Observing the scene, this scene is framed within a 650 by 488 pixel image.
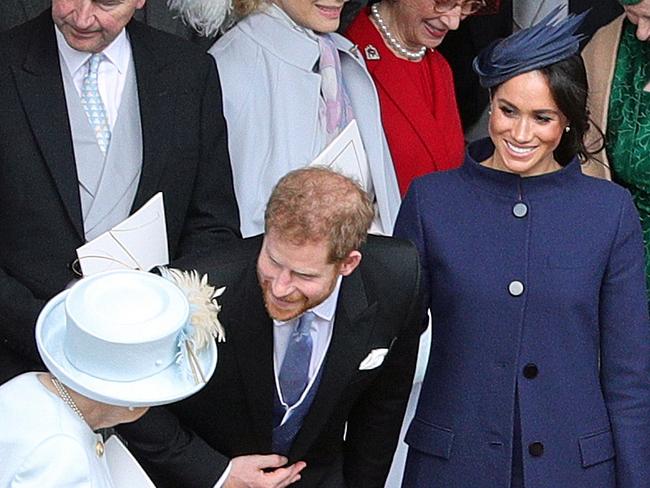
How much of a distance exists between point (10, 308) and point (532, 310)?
111 centimetres

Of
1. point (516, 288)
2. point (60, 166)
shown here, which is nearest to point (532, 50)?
point (516, 288)

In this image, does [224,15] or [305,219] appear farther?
[224,15]

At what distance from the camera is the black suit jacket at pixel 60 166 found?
3812 mm

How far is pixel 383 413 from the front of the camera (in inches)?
153

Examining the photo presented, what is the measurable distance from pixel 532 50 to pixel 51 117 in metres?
1.05

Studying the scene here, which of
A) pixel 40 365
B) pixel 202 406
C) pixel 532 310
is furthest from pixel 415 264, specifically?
pixel 40 365

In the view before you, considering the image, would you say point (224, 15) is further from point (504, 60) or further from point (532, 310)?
point (532, 310)

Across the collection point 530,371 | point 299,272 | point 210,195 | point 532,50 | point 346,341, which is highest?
point 532,50

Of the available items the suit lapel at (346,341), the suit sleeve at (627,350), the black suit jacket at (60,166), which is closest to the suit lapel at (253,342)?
the suit lapel at (346,341)

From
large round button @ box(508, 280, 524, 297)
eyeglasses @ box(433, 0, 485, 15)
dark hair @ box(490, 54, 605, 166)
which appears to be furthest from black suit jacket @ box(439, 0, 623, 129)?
large round button @ box(508, 280, 524, 297)

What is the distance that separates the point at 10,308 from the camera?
378 centimetres

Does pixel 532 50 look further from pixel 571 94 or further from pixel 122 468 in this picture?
pixel 122 468

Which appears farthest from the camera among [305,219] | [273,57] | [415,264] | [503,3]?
[503,3]

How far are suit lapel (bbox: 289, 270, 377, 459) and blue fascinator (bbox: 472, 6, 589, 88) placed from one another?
553 millimetres
